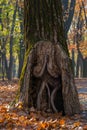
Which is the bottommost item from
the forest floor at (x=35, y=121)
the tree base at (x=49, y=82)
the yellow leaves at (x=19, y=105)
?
the forest floor at (x=35, y=121)

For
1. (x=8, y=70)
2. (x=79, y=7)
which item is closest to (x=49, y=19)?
(x=8, y=70)

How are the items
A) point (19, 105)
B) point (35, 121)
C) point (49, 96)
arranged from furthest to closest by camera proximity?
1. point (49, 96)
2. point (19, 105)
3. point (35, 121)

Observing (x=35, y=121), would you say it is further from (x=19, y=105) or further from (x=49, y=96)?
(x=49, y=96)

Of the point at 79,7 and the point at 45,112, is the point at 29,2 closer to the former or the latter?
the point at 45,112

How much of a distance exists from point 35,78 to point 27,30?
1.25m

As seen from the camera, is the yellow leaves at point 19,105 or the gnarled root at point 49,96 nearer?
the yellow leaves at point 19,105

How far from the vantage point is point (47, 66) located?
7.67 meters

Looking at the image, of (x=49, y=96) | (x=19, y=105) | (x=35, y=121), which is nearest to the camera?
(x=35, y=121)

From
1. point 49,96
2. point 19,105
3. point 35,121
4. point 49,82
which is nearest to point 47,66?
point 49,82

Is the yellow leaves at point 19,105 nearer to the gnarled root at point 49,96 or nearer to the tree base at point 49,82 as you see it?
the tree base at point 49,82

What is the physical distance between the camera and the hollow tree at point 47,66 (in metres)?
7.54

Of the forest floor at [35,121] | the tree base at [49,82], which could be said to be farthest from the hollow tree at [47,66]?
the forest floor at [35,121]

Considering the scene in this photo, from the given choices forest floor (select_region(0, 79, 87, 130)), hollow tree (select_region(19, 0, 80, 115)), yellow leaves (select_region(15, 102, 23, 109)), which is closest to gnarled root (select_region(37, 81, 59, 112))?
hollow tree (select_region(19, 0, 80, 115))

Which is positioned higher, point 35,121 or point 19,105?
point 19,105
